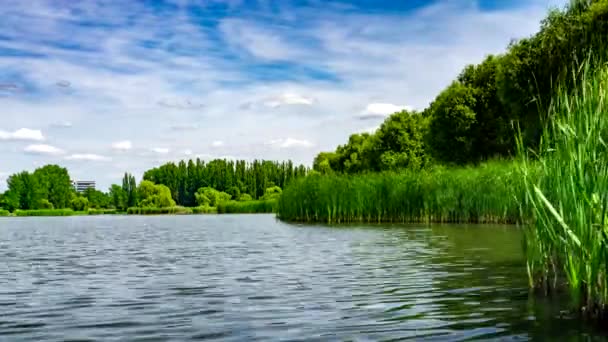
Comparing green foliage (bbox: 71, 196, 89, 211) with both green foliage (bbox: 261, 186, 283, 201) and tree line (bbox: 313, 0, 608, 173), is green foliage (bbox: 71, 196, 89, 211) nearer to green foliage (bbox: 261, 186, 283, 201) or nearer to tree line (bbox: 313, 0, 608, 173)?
green foliage (bbox: 261, 186, 283, 201)

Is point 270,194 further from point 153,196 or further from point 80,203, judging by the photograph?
point 80,203

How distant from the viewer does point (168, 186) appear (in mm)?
155750

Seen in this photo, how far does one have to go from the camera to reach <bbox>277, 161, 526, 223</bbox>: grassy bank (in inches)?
1136

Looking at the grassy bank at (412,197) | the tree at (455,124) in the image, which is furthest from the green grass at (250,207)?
the grassy bank at (412,197)

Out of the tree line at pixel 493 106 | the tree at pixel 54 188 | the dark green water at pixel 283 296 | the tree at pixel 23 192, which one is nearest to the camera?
the dark green water at pixel 283 296

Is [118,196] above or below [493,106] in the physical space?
below

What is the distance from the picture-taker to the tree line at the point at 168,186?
13262 centimetres

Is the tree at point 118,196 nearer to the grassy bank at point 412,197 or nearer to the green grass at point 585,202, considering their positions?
the grassy bank at point 412,197

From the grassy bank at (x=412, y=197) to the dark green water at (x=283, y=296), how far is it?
10473 millimetres

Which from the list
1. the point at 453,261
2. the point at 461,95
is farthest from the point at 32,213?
the point at 453,261

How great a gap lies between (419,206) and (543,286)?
22.7 m

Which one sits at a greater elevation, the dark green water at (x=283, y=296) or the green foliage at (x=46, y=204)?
the green foliage at (x=46, y=204)

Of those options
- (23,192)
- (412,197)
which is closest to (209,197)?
(23,192)

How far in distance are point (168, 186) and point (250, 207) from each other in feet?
274
